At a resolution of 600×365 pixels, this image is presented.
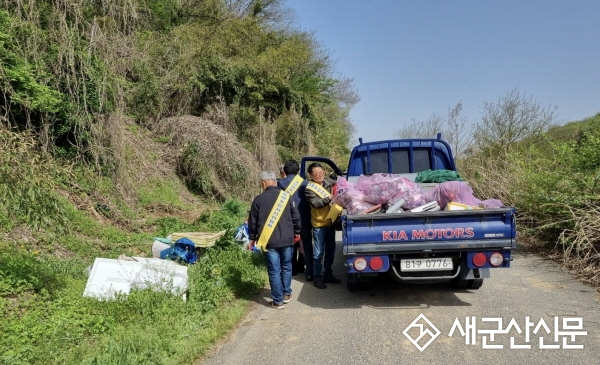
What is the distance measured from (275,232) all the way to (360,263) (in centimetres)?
117

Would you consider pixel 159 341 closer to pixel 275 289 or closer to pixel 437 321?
pixel 275 289

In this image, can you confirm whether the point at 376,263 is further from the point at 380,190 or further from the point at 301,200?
the point at 301,200

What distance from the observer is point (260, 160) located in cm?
1747

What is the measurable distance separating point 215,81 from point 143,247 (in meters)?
10.4

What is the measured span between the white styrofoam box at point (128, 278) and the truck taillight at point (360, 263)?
2114 millimetres

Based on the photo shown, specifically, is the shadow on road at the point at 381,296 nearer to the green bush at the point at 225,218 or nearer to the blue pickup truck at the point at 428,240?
the blue pickup truck at the point at 428,240

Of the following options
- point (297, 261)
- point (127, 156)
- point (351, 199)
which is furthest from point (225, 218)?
point (351, 199)

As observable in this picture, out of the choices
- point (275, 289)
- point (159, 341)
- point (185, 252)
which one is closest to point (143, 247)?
point (185, 252)

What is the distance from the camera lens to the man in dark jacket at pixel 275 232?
550 cm

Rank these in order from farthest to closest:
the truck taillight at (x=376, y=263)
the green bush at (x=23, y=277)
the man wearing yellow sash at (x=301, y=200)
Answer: the man wearing yellow sash at (x=301, y=200)
the truck taillight at (x=376, y=263)
the green bush at (x=23, y=277)

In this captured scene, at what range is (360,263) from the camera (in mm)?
5039

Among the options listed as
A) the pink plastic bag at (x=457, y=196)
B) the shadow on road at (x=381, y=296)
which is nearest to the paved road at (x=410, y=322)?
the shadow on road at (x=381, y=296)

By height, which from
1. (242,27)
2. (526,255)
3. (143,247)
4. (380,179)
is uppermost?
(242,27)

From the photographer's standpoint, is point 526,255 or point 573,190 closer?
point 573,190
